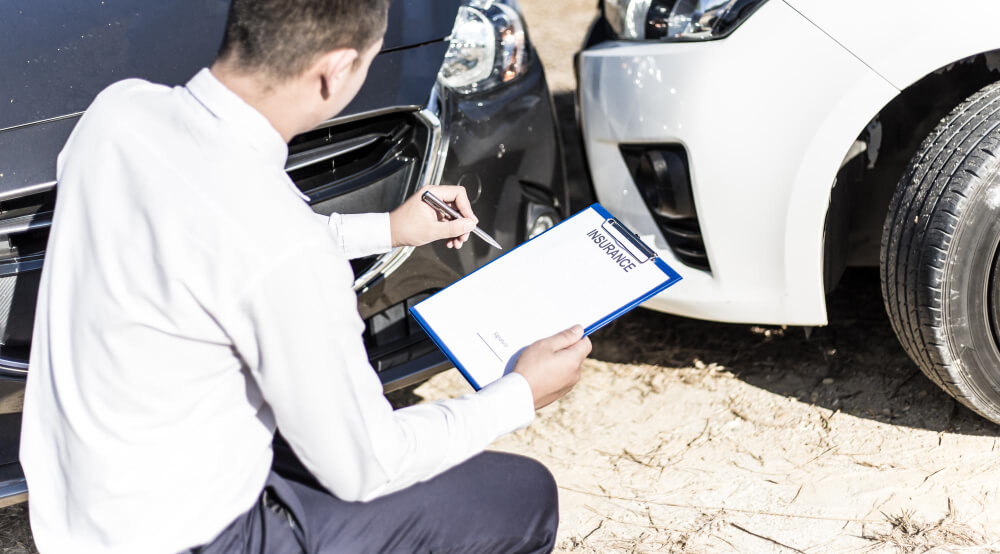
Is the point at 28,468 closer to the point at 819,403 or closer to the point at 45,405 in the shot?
the point at 45,405

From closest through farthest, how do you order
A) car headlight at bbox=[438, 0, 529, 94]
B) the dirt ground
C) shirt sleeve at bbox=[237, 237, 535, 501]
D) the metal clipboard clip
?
1. shirt sleeve at bbox=[237, 237, 535, 501]
2. the metal clipboard clip
3. the dirt ground
4. car headlight at bbox=[438, 0, 529, 94]

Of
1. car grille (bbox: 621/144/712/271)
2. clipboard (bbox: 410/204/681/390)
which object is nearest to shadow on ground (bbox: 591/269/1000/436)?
car grille (bbox: 621/144/712/271)

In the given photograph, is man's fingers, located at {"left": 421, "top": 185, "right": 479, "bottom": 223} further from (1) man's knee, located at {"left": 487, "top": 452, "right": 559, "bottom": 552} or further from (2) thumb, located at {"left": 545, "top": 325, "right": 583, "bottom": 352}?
(1) man's knee, located at {"left": 487, "top": 452, "right": 559, "bottom": 552}

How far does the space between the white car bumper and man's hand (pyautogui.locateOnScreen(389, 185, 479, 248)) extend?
0.56 metres

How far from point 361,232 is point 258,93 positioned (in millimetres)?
649

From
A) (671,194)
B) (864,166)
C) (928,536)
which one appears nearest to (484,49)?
(671,194)

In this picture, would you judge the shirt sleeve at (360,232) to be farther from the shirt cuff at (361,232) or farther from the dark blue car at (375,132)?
the dark blue car at (375,132)

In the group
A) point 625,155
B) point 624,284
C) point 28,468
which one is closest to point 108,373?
point 28,468

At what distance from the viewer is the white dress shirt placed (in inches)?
49.7

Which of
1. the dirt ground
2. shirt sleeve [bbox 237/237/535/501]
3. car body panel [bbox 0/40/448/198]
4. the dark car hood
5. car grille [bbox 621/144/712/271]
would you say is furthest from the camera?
car grille [bbox 621/144/712/271]

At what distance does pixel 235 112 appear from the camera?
4.43 ft

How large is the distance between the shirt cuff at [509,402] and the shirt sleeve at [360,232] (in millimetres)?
535

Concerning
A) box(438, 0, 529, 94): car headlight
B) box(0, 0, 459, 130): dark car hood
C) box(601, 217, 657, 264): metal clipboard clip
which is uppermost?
box(0, 0, 459, 130): dark car hood

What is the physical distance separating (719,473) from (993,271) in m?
0.77
